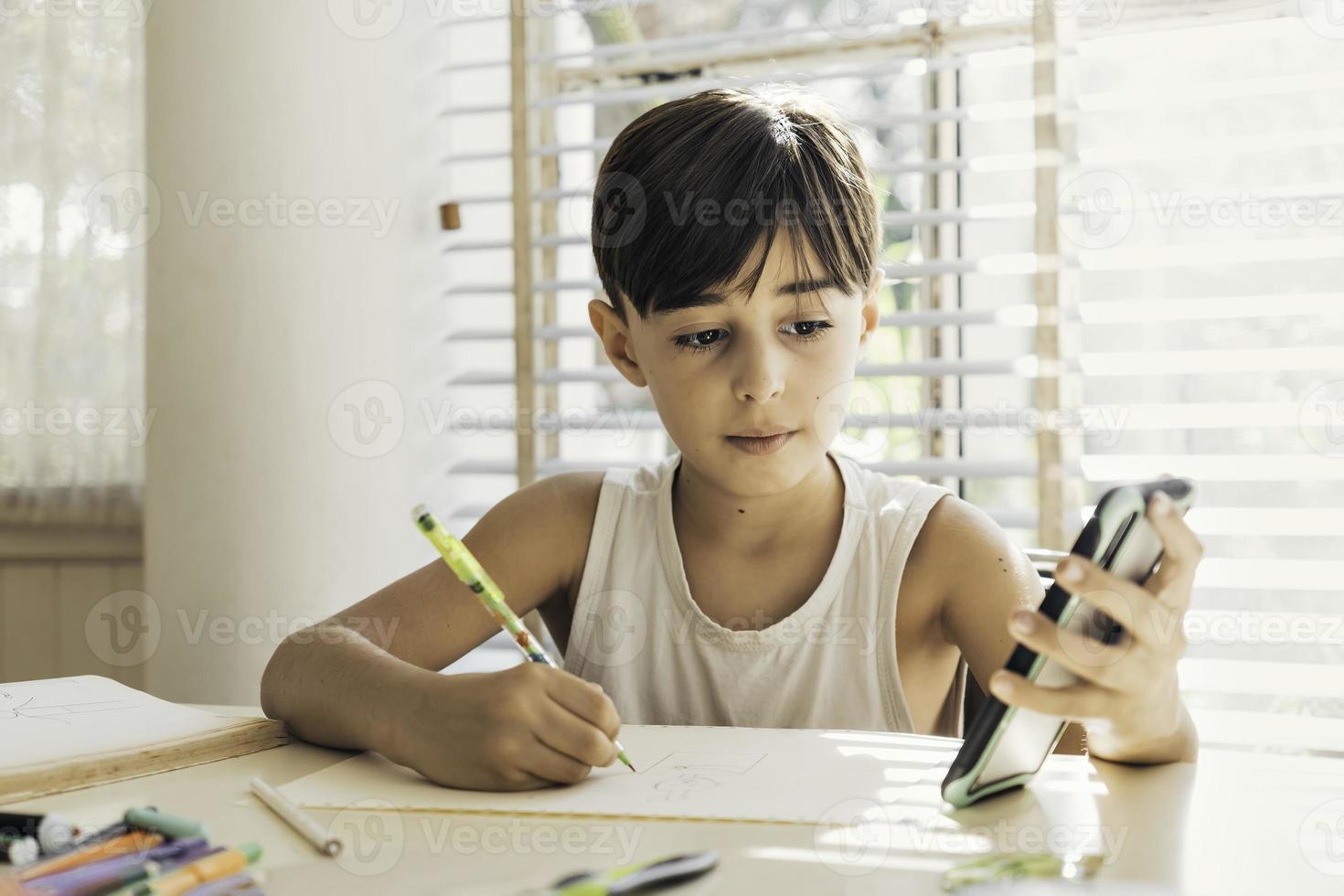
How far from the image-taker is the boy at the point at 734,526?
1042mm

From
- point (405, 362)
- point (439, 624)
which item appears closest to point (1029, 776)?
point (439, 624)

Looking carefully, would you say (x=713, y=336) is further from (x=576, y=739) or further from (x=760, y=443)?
(x=576, y=739)

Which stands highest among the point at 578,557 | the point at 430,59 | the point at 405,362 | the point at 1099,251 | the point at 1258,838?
the point at 430,59

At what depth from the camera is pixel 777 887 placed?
569 mm

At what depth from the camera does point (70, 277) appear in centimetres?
210

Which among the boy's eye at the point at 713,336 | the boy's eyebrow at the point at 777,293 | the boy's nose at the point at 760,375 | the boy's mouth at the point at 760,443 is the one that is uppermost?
the boy's eyebrow at the point at 777,293

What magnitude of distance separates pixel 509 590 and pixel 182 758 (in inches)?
16.6

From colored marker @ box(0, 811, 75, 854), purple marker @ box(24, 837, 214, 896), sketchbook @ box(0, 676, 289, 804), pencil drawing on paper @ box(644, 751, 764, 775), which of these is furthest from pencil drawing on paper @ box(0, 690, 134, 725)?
pencil drawing on paper @ box(644, 751, 764, 775)

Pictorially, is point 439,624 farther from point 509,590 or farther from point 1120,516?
point 1120,516

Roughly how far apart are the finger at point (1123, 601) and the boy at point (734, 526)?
340 millimetres

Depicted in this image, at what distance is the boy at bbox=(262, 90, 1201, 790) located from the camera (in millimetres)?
1042

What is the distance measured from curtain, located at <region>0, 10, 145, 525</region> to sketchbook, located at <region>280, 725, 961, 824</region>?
4.96ft

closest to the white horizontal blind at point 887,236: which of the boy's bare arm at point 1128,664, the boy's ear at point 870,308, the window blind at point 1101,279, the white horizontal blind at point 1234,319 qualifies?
the window blind at point 1101,279

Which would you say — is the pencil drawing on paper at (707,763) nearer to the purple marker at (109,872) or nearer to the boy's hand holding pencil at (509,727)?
the boy's hand holding pencil at (509,727)
